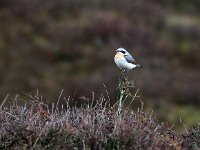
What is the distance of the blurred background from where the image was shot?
17172mm

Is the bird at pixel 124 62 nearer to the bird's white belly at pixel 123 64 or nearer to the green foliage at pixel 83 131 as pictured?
the bird's white belly at pixel 123 64

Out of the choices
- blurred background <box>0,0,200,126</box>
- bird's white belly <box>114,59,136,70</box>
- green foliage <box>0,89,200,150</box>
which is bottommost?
green foliage <box>0,89,200,150</box>

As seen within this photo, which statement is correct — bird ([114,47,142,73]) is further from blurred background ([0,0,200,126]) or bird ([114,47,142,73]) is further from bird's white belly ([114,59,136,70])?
blurred background ([0,0,200,126])

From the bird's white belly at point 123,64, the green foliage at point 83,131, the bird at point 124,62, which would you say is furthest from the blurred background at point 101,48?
the green foliage at point 83,131

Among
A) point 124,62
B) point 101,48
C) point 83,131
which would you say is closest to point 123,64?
point 124,62

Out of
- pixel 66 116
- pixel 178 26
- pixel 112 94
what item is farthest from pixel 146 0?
pixel 66 116

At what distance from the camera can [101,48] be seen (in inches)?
779

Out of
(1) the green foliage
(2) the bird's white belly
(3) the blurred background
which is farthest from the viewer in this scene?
(3) the blurred background

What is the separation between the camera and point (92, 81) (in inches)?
683

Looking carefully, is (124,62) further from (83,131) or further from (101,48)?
(101,48)

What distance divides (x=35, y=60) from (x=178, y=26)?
518 centimetres

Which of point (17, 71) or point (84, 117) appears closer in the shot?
point (84, 117)

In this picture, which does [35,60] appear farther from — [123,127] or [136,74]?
[123,127]

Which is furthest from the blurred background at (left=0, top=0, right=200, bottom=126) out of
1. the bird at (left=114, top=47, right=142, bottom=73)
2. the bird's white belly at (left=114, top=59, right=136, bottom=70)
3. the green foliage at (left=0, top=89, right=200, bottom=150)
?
the green foliage at (left=0, top=89, right=200, bottom=150)
